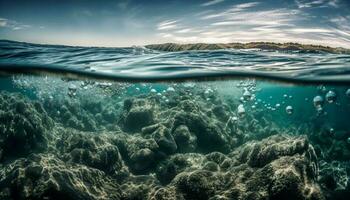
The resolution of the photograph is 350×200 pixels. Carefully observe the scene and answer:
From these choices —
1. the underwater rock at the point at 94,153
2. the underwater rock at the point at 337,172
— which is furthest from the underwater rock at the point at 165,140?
the underwater rock at the point at 337,172

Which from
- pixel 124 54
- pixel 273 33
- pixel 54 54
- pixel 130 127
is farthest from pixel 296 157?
pixel 54 54

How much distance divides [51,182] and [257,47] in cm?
1087

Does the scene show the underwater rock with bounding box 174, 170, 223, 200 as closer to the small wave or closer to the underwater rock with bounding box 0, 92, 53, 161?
the small wave

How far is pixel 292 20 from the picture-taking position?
1200 cm

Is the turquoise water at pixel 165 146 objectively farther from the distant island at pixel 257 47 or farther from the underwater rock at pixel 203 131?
the distant island at pixel 257 47

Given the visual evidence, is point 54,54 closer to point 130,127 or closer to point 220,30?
point 130,127

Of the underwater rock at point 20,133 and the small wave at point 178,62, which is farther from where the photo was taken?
the underwater rock at point 20,133

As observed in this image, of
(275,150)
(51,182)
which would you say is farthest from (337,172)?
(51,182)

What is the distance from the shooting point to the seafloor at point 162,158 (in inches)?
339

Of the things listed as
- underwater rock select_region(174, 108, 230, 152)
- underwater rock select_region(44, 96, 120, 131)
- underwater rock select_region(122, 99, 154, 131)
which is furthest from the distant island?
underwater rock select_region(44, 96, 120, 131)

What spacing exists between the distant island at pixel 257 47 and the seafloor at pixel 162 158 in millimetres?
3709

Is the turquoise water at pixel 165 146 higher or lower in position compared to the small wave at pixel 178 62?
lower

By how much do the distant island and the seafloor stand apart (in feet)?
12.2

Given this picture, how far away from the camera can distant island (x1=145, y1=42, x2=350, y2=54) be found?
14.0 metres
